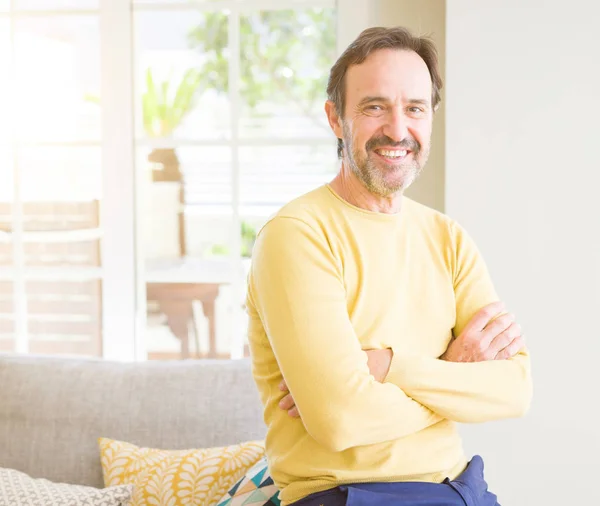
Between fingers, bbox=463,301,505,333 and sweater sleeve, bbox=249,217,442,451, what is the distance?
0.23m

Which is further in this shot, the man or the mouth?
the mouth

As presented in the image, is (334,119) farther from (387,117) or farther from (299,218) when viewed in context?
(299,218)

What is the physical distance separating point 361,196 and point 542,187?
3.78 ft

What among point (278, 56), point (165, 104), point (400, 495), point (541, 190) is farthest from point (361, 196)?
point (165, 104)

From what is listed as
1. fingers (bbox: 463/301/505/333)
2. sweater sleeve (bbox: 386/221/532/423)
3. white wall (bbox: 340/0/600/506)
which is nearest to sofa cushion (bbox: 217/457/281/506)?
sweater sleeve (bbox: 386/221/532/423)

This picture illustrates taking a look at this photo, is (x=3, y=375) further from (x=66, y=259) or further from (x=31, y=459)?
(x=66, y=259)

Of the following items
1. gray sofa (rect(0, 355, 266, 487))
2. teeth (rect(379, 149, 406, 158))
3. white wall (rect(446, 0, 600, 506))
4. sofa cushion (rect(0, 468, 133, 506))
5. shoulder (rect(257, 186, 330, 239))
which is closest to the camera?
shoulder (rect(257, 186, 330, 239))

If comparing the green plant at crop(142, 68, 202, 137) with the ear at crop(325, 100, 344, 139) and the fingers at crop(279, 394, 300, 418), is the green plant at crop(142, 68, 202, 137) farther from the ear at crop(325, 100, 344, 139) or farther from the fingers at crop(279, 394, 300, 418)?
the fingers at crop(279, 394, 300, 418)

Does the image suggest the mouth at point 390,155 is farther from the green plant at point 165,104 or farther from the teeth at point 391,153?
the green plant at point 165,104

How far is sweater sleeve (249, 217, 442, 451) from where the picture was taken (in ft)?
4.89

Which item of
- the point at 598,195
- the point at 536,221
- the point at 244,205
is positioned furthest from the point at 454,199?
the point at 244,205

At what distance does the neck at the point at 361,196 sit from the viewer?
1733 mm

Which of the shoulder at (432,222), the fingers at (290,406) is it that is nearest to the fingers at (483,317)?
the shoulder at (432,222)

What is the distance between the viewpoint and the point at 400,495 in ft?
4.99
